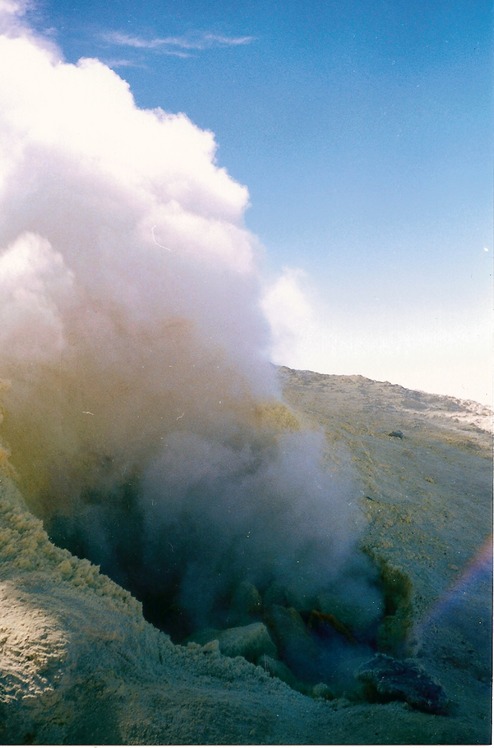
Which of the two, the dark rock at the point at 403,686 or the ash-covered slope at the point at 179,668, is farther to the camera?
the dark rock at the point at 403,686

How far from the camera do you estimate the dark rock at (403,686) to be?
2.88m

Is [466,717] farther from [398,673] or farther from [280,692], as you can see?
[280,692]

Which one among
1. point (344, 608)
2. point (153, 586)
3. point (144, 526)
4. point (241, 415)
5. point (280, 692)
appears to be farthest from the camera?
point (241, 415)

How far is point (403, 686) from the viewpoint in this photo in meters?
2.99

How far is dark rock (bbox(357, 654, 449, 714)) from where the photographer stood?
2883mm

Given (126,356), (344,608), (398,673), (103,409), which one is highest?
(126,356)

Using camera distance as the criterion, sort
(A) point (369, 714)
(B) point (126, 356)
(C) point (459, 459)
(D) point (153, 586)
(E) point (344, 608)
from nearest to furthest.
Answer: (A) point (369, 714) → (E) point (344, 608) → (D) point (153, 586) → (B) point (126, 356) → (C) point (459, 459)

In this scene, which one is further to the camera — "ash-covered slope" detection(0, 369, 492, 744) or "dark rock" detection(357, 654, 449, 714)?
"dark rock" detection(357, 654, 449, 714)

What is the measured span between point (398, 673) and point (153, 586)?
2.75 metres

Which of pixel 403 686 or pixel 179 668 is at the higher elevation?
pixel 403 686

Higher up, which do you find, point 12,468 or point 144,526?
point 12,468

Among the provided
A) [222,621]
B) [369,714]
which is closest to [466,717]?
[369,714]

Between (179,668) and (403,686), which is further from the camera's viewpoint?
(179,668)

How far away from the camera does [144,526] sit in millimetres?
5465
